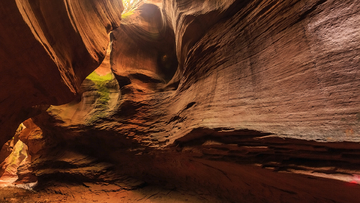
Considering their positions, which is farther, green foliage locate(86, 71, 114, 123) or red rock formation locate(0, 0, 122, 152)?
green foliage locate(86, 71, 114, 123)

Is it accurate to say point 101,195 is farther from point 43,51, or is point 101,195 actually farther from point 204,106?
point 43,51

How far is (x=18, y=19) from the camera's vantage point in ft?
8.04

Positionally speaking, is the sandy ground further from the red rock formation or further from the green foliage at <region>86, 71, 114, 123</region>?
the red rock formation

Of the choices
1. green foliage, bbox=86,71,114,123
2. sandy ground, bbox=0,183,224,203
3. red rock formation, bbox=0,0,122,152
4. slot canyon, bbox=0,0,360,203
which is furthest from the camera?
green foliage, bbox=86,71,114,123

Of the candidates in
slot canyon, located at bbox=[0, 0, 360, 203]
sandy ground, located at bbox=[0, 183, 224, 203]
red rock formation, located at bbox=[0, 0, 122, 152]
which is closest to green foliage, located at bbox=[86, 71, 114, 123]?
slot canyon, located at bbox=[0, 0, 360, 203]

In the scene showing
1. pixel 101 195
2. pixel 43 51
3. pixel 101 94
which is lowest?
pixel 101 195

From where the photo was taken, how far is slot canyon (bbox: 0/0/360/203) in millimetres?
2246

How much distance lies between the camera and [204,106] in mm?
3965

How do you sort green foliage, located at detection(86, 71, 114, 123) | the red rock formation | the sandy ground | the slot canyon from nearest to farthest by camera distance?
the slot canyon → the red rock formation → the sandy ground → green foliage, located at detection(86, 71, 114, 123)

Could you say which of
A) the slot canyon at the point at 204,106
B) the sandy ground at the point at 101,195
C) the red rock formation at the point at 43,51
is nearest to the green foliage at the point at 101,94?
the slot canyon at the point at 204,106

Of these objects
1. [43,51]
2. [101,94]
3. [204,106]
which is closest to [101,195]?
[101,94]

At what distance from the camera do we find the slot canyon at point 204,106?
2.25 meters

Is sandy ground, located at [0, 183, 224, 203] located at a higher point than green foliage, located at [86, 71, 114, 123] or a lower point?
lower

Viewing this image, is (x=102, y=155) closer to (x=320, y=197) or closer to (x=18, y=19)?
(x=18, y=19)
